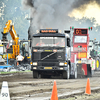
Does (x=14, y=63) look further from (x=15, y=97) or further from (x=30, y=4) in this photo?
(x=15, y=97)

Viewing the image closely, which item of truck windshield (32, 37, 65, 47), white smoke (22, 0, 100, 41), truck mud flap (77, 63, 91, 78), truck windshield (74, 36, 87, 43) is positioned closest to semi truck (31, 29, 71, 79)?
truck windshield (32, 37, 65, 47)

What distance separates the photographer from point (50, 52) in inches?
738

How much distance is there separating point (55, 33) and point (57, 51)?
119cm

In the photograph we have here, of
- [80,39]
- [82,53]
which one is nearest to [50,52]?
[82,53]

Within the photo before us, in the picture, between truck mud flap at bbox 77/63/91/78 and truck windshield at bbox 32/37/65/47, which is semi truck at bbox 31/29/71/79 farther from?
truck mud flap at bbox 77/63/91/78

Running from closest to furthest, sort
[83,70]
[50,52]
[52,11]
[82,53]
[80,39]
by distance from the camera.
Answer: [50,52]
[83,70]
[82,53]
[80,39]
[52,11]

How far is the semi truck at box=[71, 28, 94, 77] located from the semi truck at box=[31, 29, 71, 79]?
2136mm

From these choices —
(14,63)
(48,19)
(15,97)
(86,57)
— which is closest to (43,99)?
(15,97)

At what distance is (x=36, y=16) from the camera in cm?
3391

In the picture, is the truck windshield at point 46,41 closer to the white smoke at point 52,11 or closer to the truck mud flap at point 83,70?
the truck mud flap at point 83,70

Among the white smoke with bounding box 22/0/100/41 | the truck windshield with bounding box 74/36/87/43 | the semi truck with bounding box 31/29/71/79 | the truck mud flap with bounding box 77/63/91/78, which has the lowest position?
the truck mud flap with bounding box 77/63/91/78

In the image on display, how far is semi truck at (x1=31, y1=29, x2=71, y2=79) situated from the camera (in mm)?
18641

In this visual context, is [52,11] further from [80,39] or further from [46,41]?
[46,41]

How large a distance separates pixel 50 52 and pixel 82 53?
4.99m
